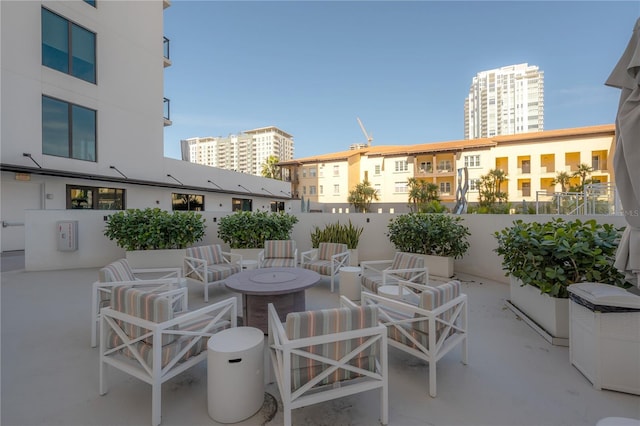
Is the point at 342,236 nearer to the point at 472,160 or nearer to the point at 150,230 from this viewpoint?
the point at 150,230

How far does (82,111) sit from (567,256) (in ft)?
47.7

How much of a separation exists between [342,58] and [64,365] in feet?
58.5

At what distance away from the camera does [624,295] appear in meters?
2.43

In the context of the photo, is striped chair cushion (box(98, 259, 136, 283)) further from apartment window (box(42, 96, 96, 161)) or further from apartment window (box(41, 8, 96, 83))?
apartment window (box(41, 8, 96, 83))

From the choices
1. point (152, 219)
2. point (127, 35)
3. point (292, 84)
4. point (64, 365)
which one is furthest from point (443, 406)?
point (292, 84)

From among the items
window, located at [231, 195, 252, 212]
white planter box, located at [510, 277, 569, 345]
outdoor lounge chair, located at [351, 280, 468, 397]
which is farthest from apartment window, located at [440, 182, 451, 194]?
outdoor lounge chair, located at [351, 280, 468, 397]

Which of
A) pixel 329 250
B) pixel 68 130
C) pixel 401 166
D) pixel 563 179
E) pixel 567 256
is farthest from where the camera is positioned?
pixel 401 166

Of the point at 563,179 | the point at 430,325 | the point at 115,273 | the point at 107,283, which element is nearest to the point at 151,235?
the point at 115,273

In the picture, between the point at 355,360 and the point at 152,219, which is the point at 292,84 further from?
the point at 355,360

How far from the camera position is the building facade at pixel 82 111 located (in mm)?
8867

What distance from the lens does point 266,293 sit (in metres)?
3.22

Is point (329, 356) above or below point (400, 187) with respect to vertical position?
below

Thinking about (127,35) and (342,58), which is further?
(342,58)

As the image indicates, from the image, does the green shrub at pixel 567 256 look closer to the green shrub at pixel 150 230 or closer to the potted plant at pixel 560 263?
the potted plant at pixel 560 263
